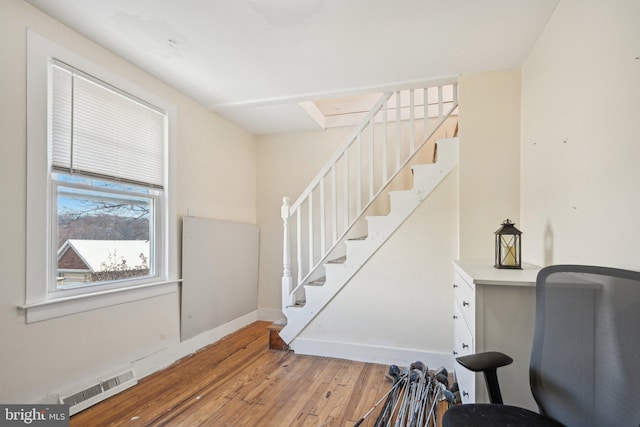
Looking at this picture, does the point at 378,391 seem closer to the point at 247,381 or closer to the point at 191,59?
the point at 247,381

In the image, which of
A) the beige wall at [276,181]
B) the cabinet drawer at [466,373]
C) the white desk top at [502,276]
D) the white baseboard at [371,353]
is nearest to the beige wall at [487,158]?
the white desk top at [502,276]

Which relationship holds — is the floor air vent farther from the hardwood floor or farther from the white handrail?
the white handrail

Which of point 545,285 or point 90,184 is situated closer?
point 545,285

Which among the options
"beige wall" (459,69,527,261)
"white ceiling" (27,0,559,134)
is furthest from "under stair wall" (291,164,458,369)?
"white ceiling" (27,0,559,134)

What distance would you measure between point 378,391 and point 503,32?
2.62 meters

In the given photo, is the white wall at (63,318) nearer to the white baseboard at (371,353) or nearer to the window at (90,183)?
the window at (90,183)

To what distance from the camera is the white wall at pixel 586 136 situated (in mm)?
1204

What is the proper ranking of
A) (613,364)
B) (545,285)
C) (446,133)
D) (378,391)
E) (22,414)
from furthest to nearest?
1. (446,133)
2. (378,391)
3. (22,414)
4. (545,285)
5. (613,364)

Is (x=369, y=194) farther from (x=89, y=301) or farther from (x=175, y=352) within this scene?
(x=89, y=301)

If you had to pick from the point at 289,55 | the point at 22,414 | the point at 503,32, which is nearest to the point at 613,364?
the point at 503,32

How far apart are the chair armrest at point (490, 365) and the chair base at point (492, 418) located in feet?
0.21

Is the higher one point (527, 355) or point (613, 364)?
point (613, 364)

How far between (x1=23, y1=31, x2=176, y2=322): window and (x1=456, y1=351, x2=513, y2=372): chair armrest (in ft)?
7.55

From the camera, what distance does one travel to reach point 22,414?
173 centimetres
